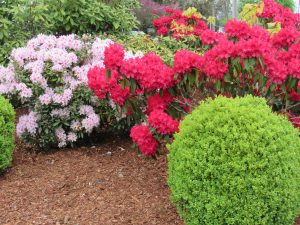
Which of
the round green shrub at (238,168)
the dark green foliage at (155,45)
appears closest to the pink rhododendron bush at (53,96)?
the dark green foliage at (155,45)

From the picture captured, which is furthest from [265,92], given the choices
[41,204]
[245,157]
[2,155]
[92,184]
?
[2,155]

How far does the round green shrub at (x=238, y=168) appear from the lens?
295 centimetres

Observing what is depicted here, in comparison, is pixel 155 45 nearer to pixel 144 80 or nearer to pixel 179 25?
pixel 179 25

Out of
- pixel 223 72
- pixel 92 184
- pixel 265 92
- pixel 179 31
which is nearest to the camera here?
pixel 223 72

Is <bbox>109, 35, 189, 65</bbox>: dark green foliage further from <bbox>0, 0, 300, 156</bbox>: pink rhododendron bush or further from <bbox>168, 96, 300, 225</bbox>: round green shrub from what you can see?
<bbox>168, 96, 300, 225</bbox>: round green shrub

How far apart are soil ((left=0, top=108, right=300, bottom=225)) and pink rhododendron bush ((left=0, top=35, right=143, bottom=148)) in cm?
24

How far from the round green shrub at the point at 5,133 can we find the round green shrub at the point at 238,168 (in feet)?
6.80

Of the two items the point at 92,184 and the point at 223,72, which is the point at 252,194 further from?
the point at 92,184

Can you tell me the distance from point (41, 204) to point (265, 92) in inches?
78.1

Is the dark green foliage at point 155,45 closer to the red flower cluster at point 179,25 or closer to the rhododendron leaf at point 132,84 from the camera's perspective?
the red flower cluster at point 179,25

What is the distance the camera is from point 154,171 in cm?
464

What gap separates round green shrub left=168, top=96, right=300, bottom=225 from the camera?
2947mm

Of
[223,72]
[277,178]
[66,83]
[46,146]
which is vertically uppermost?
[223,72]

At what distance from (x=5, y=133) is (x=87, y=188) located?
954 millimetres
